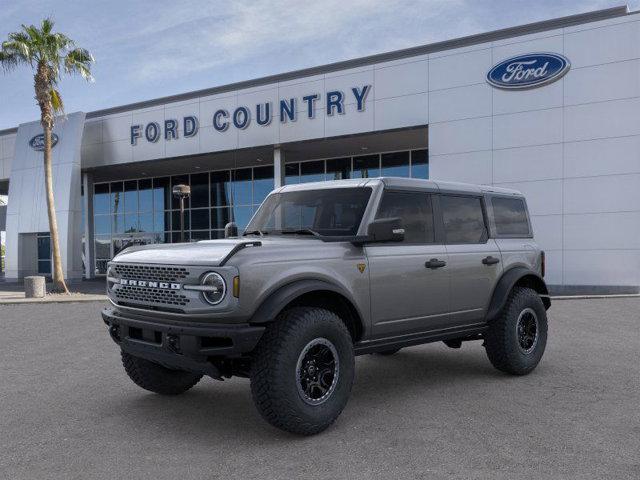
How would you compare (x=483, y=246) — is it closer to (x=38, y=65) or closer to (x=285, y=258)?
(x=285, y=258)

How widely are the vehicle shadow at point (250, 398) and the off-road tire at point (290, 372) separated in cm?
26

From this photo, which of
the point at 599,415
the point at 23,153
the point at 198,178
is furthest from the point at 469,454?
the point at 23,153

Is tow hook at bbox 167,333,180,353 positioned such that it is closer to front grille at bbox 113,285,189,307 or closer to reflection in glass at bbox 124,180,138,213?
front grille at bbox 113,285,189,307

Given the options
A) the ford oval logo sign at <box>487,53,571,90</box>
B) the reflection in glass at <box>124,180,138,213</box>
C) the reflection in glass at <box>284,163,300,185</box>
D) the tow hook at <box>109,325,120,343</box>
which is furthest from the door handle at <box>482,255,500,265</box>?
the reflection in glass at <box>124,180,138,213</box>

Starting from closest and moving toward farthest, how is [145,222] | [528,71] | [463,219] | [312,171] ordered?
[463,219], [528,71], [312,171], [145,222]

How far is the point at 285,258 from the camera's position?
423cm

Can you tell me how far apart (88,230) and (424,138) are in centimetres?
1954

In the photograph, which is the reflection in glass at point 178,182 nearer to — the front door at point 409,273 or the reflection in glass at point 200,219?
the reflection in glass at point 200,219

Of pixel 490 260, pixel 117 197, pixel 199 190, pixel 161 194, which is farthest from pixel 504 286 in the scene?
pixel 117 197

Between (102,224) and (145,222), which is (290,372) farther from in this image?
(102,224)

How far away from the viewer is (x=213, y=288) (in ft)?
13.0

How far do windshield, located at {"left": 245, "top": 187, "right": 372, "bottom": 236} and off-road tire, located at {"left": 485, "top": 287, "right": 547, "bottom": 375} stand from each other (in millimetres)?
2111

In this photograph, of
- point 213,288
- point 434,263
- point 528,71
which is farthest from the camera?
point 528,71

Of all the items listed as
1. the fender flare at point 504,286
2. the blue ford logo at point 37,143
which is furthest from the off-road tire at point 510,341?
the blue ford logo at point 37,143
